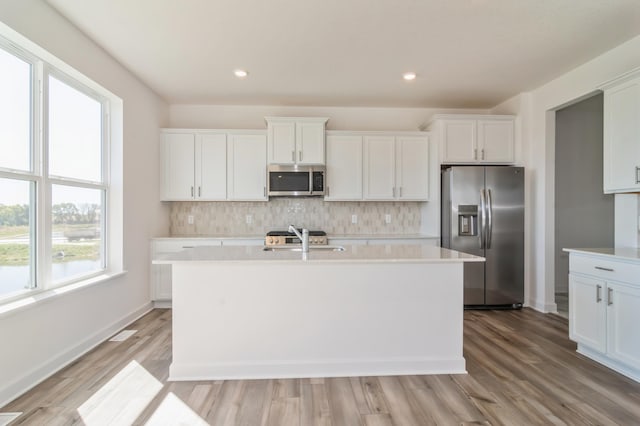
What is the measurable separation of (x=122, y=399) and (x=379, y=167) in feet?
11.6

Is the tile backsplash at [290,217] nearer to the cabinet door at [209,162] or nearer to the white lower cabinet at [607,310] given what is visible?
the cabinet door at [209,162]

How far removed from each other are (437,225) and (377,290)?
2.12 metres

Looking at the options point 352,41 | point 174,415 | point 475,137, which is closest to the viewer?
point 174,415

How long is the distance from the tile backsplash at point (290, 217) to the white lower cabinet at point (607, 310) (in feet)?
7.12

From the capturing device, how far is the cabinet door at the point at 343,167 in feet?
14.1

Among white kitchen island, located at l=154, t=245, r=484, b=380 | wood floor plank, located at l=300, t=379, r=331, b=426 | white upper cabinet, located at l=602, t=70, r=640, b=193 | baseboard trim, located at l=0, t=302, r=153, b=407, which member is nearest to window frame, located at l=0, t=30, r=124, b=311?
baseboard trim, located at l=0, t=302, r=153, b=407

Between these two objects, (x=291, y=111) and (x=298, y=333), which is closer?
(x=298, y=333)

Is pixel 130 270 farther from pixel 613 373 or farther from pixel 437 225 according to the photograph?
pixel 613 373

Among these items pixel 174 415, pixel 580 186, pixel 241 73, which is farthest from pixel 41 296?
pixel 580 186

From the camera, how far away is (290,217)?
15.0 feet

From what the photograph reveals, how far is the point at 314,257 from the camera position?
92.0 inches

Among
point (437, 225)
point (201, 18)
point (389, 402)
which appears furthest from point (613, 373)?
point (201, 18)

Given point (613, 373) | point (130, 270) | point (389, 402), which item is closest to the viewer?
point (389, 402)

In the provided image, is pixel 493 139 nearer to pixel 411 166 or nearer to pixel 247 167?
pixel 411 166
